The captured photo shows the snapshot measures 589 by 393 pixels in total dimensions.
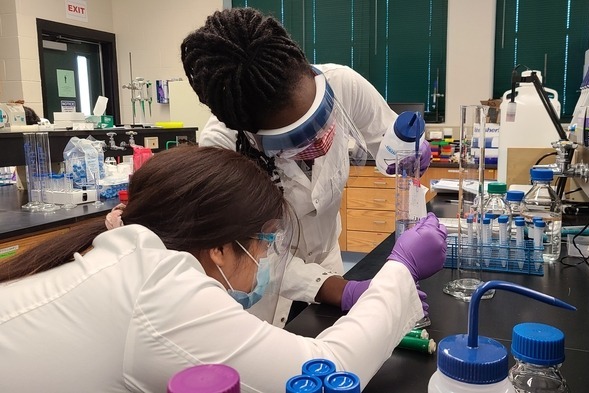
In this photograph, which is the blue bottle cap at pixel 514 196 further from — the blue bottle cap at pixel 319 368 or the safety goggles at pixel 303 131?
the blue bottle cap at pixel 319 368

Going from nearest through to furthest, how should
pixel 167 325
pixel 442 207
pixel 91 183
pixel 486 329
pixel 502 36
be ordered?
pixel 167 325 → pixel 486 329 → pixel 442 207 → pixel 91 183 → pixel 502 36

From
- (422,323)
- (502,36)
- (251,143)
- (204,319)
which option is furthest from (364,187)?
(204,319)

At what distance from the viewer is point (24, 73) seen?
176 inches

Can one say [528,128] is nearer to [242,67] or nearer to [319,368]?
[242,67]

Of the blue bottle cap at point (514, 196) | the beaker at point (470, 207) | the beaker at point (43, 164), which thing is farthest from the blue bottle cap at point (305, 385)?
the beaker at point (43, 164)

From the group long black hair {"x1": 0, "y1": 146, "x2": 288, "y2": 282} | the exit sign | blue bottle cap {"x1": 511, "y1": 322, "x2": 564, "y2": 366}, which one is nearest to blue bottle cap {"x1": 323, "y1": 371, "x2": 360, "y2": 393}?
blue bottle cap {"x1": 511, "y1": 322, "x2": 564, "y2": 366}

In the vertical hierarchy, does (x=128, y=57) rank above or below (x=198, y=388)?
above

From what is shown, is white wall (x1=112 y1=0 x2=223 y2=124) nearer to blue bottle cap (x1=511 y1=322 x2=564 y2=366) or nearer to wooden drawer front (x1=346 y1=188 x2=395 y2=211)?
wooden drawer front (x1=346 y1=188 x2=395 y2=211)

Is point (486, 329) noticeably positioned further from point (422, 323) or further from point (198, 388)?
point (198, 388)

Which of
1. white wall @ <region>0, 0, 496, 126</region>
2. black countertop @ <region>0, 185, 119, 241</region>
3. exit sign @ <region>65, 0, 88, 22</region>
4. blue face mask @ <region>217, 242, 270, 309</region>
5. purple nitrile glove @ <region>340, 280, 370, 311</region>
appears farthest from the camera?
exit sign @ <region>65, 0, 88, 22</region>

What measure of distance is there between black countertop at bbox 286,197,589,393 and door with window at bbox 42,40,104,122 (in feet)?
14.7

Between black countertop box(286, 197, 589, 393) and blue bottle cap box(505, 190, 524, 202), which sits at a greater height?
blue bottle cap box(505, 190, 524, 202)

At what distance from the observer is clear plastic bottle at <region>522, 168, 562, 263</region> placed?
146 cm

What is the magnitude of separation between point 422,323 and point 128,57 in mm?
5149
